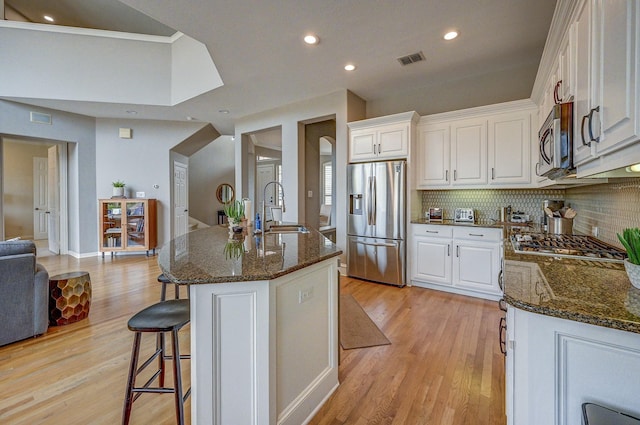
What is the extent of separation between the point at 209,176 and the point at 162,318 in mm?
8431

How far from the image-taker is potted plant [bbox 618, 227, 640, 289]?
97 centimetres

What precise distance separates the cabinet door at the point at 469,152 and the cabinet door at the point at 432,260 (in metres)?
0.86

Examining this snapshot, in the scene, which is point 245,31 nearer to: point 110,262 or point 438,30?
point 438,30

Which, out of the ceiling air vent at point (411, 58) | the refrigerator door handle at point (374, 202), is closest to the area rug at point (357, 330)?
the refrigerator door handle at point (374, 202)

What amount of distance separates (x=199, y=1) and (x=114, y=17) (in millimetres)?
4705

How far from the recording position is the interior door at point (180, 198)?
669 centimetres

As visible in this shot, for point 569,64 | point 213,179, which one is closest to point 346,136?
point 569,64

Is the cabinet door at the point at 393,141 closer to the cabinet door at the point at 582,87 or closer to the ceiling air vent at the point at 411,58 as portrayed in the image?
the ceiling air vent at the point at 411,58

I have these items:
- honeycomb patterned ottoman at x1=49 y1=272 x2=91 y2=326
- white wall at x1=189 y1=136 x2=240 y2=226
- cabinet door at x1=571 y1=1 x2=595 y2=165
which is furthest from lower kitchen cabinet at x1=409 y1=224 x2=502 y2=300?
white wall at x1=189 y1=136 x2=240 y2=226

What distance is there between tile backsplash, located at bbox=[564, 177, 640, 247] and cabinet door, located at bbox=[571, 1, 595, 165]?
0.54m

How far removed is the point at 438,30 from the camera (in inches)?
113

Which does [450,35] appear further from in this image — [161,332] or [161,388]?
[161,388]

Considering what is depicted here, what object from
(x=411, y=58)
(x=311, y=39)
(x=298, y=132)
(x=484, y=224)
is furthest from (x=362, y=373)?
(x=298, y=132)

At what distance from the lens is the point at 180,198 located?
7.02 metres
